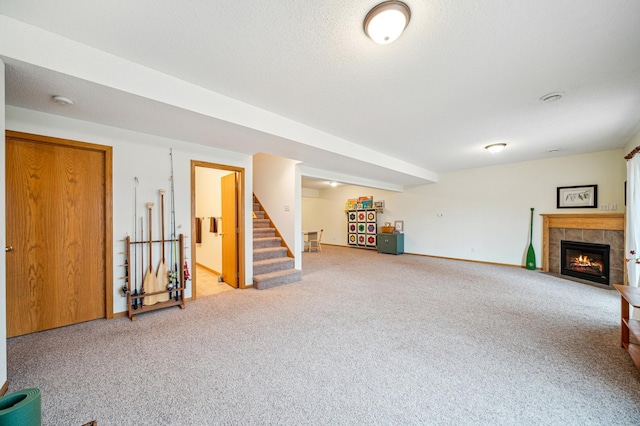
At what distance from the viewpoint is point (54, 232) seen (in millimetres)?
2729

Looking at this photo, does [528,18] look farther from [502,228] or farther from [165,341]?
[502,228]

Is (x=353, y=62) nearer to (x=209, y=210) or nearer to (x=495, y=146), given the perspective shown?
(x=495, y=146)

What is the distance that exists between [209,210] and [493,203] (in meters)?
7.18

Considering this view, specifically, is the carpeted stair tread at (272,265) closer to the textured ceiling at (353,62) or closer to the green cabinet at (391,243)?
Answer: the textured ceiling at (353,62)

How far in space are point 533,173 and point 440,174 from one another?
2175 mm

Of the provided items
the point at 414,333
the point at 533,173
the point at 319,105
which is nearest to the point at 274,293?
the point at 414,333

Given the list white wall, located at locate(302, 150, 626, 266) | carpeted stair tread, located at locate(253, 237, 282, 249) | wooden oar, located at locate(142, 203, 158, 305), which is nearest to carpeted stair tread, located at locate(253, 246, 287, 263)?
carpeted stair tread, located at locate(253, 237, 282, 249)

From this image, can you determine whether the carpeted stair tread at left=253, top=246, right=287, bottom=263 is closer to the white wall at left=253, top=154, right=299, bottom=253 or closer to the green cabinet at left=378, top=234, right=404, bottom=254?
the white wall at left=253, top=154, right=299, bottom=253

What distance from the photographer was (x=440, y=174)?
746cm

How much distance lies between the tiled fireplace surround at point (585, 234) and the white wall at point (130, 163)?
7.24m

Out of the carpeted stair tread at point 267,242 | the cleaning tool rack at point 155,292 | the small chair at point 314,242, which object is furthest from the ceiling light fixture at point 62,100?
the small chair at point 314,242

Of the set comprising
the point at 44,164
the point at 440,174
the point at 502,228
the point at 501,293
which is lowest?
the point at 501,293

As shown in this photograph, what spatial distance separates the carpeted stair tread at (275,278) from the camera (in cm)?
430

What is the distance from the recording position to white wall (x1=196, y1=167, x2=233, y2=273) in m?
5.34
